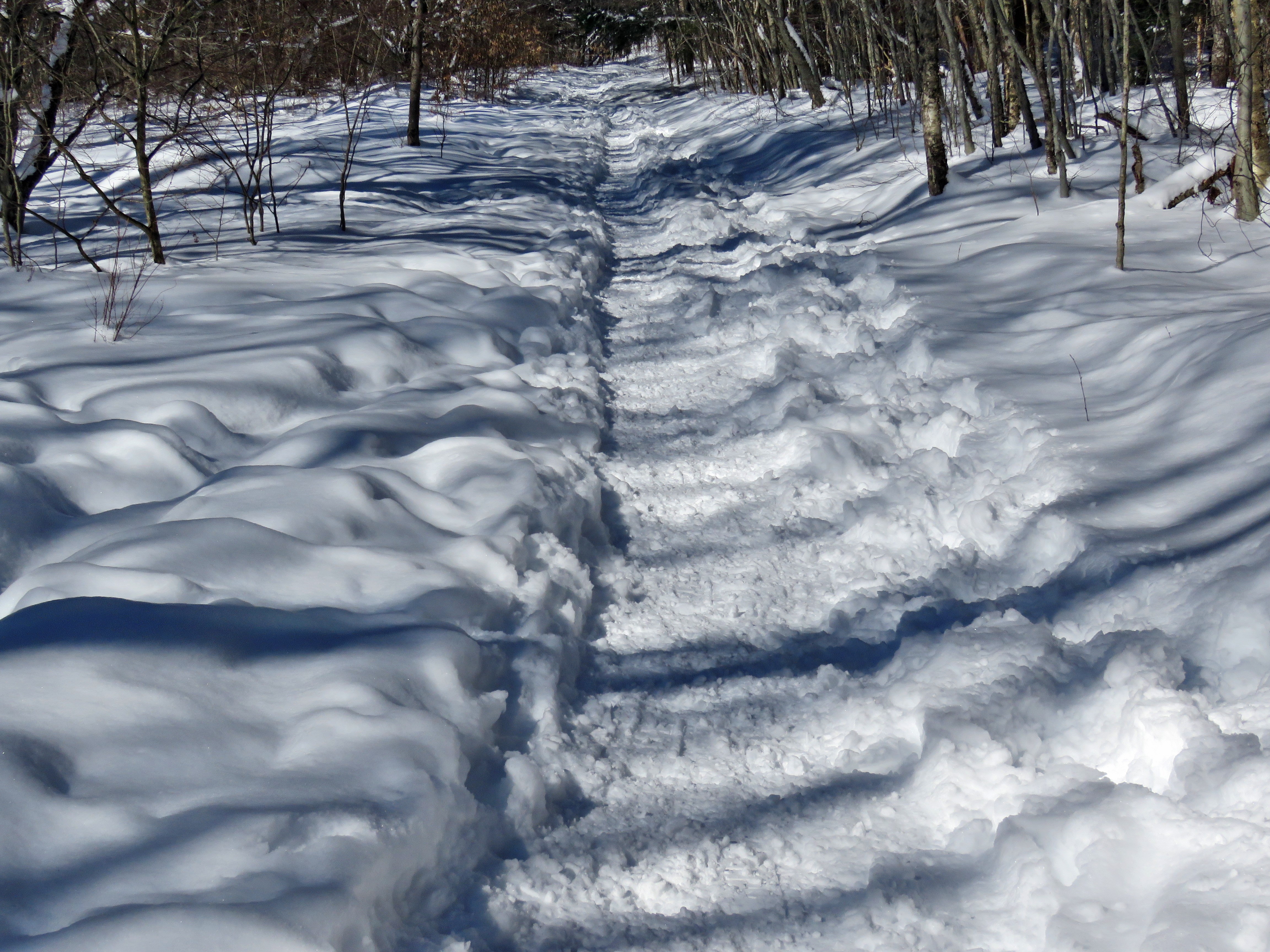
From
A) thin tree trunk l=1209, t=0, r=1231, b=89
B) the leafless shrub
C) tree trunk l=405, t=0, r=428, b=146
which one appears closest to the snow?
the leafless shrub

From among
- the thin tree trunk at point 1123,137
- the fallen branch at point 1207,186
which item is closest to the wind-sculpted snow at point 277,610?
the thin tree trunk at point 1123,137

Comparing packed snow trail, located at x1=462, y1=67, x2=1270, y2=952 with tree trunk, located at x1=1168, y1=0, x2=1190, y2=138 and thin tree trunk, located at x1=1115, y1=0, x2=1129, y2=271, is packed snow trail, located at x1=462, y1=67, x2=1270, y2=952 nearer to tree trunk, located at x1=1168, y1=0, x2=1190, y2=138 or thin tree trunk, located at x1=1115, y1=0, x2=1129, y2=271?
thin tree trunk, located at x1=1115, y1=0, x2=1129, y2=271

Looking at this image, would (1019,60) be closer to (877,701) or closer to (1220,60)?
(1220,60)

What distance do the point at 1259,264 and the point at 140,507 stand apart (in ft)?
18.1

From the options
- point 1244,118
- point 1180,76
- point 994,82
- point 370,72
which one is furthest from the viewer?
point 994,82

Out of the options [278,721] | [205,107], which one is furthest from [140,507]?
[205,107]

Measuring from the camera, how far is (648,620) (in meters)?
2.72

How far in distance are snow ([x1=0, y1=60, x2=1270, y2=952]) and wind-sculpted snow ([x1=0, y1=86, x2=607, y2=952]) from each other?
1 cm

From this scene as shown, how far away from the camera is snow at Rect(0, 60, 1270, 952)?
1657 millimetres

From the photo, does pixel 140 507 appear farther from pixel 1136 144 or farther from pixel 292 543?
pixel 1136 144

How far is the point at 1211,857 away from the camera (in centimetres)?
160

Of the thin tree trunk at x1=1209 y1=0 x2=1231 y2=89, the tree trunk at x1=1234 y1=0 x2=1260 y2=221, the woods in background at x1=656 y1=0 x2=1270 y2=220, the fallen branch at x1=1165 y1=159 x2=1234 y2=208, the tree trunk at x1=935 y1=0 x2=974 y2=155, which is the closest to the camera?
the tree trunk at x1=1234 y1=0 x2=1260 y2=221

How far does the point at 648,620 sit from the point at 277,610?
40.9 inches

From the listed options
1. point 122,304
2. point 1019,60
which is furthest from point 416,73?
point 122,304
